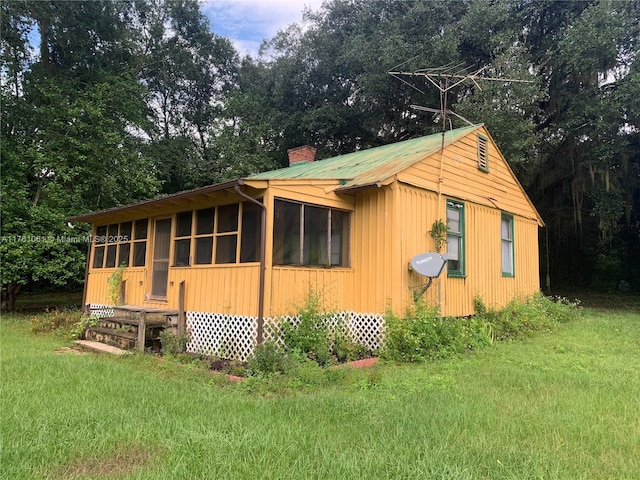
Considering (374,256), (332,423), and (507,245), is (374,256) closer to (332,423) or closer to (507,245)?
(332,423)

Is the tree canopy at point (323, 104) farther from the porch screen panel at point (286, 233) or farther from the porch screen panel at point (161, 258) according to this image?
the porch screen panel at point (286, 233)

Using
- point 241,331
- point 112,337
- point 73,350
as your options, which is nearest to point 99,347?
point 112,337

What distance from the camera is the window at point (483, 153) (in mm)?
10609

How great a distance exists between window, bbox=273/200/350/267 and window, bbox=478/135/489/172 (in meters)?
4.20

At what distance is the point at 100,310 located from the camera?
11000 millimetres

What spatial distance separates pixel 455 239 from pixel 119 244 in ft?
26.0

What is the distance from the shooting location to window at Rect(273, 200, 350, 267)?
23.9 ft

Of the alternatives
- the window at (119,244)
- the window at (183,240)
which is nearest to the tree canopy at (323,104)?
the window at (119,244)

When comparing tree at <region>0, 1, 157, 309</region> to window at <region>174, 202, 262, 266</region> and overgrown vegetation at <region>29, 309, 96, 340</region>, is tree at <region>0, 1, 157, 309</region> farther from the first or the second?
window at <region>174, 202, 262, 266</region>

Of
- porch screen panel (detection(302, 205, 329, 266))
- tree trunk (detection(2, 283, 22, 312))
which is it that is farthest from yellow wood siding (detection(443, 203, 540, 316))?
tree trunk (detection(2, 283, 22, 312))

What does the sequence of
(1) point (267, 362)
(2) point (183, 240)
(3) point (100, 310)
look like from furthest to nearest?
(3) point (100, 310), (2) point (183, 240), (1) point (267, 362)

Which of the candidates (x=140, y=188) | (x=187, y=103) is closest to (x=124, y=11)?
(x=187, y=103)

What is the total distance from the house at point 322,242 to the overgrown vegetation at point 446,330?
0.35m

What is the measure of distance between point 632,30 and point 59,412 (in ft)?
63.0
